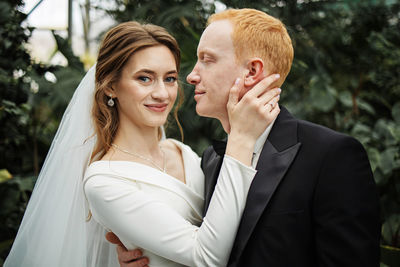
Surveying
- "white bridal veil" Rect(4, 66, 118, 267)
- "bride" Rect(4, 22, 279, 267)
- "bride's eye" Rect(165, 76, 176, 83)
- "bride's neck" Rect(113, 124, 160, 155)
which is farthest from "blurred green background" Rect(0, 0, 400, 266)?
"bride's eye" Rect(165, 76, 176, 83)

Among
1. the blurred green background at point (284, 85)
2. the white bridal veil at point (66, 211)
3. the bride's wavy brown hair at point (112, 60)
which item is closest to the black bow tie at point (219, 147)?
the bride's wavy brown hair at point (112, 60)

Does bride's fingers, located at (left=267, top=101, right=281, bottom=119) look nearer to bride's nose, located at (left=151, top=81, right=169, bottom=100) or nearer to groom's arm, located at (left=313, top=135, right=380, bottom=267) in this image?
groom's arm, located at (left=313, top=135, right=380, bottom=267)

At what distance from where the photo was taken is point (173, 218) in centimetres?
171

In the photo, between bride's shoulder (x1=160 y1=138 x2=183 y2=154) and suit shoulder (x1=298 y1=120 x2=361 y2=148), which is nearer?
suit shoulder (x1=298 y1=120 x2=361 y2=148)

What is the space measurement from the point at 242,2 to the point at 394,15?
2.69 metres

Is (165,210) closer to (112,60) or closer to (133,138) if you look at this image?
(133,138)

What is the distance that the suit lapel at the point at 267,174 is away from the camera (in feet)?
4.91

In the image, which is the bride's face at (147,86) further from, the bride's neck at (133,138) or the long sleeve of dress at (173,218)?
the long sleeve of dress at (173,218)

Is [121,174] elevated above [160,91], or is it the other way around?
[160,91]

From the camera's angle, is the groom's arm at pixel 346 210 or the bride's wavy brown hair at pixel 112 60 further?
the bride's wavy brown hair at pixel 112 60

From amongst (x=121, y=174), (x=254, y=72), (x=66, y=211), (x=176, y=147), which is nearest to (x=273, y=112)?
(x=254, y=72)

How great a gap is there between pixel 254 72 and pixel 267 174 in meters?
0.47

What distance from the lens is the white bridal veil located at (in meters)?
2.00

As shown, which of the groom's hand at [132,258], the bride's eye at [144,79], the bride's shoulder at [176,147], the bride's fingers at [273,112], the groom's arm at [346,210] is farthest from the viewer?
the bride's shoulder at [176,147]
